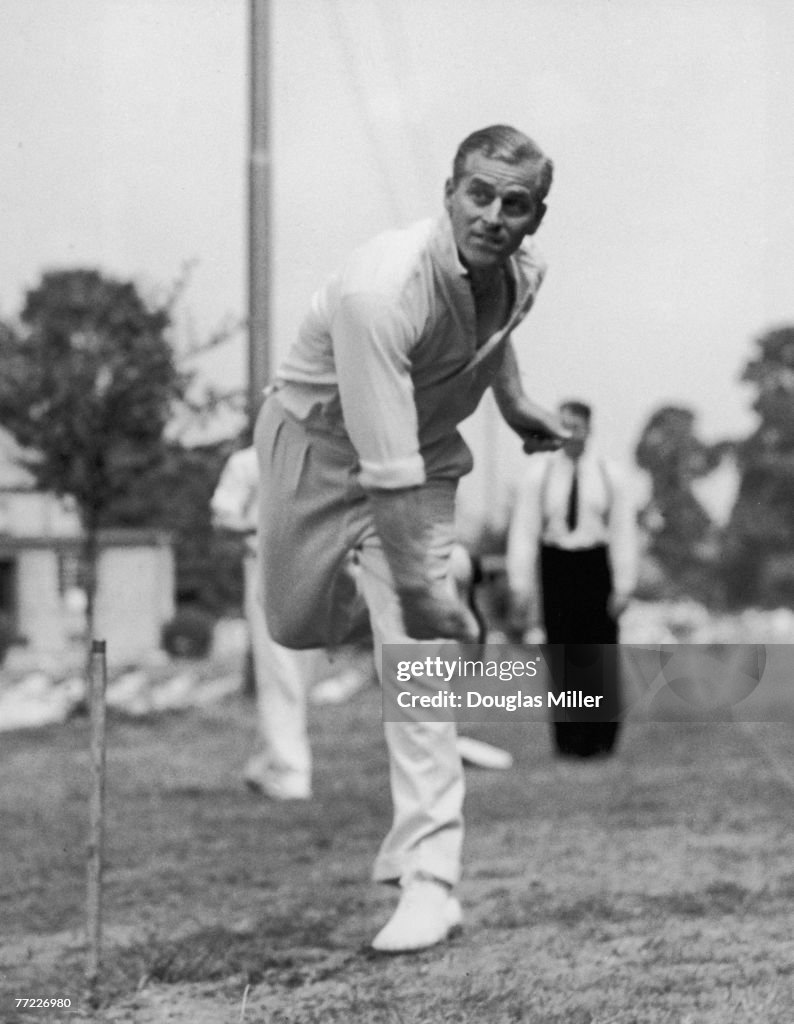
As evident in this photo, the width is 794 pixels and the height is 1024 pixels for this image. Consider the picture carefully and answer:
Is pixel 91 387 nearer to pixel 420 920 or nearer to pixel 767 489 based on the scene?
pixel 420 920

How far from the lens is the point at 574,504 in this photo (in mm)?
8461

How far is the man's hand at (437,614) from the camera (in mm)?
3734

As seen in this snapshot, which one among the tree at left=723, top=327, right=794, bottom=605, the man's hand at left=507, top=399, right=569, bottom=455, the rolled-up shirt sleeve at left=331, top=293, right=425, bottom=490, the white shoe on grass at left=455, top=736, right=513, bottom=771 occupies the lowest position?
the tree at left=723, top=327, right=794, bottom=605

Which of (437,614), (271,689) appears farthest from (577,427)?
(437,614)

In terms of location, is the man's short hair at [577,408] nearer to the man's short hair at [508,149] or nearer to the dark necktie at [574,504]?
the dark necktie at [574,504]

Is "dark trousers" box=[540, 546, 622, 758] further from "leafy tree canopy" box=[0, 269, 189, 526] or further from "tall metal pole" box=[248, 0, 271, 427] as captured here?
"leafy tree canopy" box=[0, 269, 189, 526]

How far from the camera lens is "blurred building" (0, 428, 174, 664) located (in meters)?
13.3

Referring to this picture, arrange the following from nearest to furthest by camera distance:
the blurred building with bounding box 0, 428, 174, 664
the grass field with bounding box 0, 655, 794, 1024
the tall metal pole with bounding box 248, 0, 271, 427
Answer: the grass field with bounding box 0, 655, 794, 1024
the tall metal pole with bounding box 248, 0, 271, 427
the blurred building with bounding box 0, 428, 174, 664

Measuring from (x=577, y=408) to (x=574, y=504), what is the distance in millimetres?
513

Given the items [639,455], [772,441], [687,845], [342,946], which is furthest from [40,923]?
[639,455]

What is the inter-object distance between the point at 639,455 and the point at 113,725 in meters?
57.1

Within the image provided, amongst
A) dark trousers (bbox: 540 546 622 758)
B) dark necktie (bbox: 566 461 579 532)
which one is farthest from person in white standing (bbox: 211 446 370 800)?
dark necktie (bbox: 566 461 579 532)

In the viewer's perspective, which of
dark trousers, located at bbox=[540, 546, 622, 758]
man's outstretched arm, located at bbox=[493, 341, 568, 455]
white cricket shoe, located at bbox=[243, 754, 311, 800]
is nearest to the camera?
man's outstretched arm, located at bbox=[493, 341, 568, 455]

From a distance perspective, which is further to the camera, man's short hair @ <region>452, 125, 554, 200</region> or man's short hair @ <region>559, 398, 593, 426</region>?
man's short hair @ <region>559, 398, 593, 426</region>
